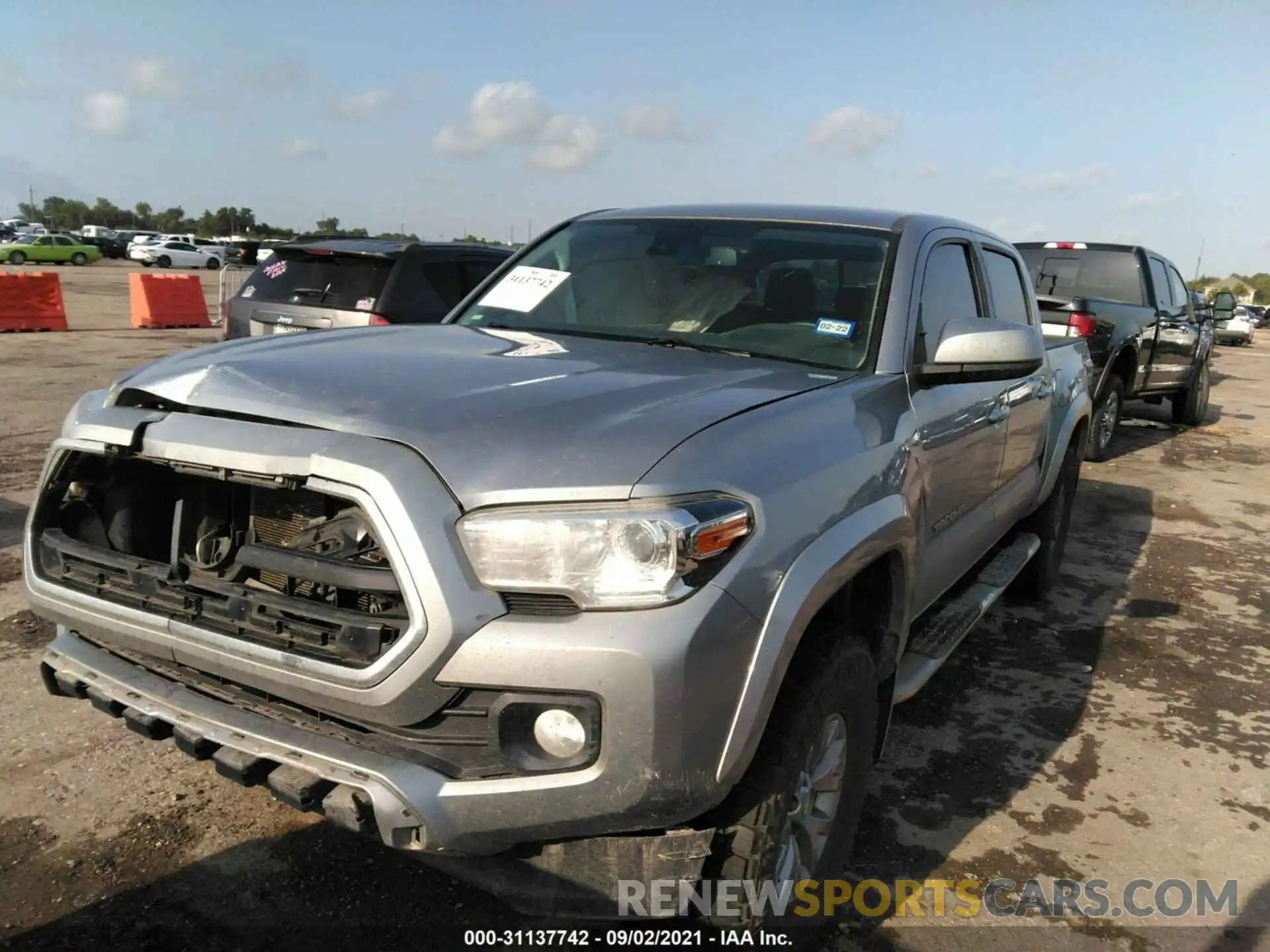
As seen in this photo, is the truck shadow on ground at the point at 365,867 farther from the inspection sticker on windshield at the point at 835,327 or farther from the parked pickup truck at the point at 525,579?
the inspection sticker on windshield at the point at 835,327

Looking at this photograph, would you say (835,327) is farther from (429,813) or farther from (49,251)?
(49,251)

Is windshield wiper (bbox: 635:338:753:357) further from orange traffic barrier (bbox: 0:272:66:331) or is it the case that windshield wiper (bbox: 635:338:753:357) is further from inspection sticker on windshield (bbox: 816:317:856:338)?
orange traffic barrier (bbox: 0:272:66:331)

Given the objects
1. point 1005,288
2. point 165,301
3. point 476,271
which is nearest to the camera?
point 1005,288

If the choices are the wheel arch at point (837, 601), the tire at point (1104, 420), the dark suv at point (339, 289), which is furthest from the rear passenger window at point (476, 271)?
the tire at point (1104, 420)

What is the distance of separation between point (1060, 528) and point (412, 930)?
4.40 m

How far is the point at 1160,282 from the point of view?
34.5ft

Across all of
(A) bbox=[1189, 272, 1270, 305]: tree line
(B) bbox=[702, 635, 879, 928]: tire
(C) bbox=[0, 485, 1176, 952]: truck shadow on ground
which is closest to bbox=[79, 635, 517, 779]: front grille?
(B) bbox=[702, 635, 879, 928]: tire

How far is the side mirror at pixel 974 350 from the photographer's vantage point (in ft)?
9.64

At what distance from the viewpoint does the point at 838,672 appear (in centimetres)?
230

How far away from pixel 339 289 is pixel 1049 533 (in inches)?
198

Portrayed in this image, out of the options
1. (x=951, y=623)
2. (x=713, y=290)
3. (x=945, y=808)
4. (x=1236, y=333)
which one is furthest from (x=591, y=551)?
(x=1236, y=333)

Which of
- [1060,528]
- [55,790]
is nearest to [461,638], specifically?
[55,790]

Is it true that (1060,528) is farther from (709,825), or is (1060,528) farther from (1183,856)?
(709,825)

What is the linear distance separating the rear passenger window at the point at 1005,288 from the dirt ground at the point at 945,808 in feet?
5.20
